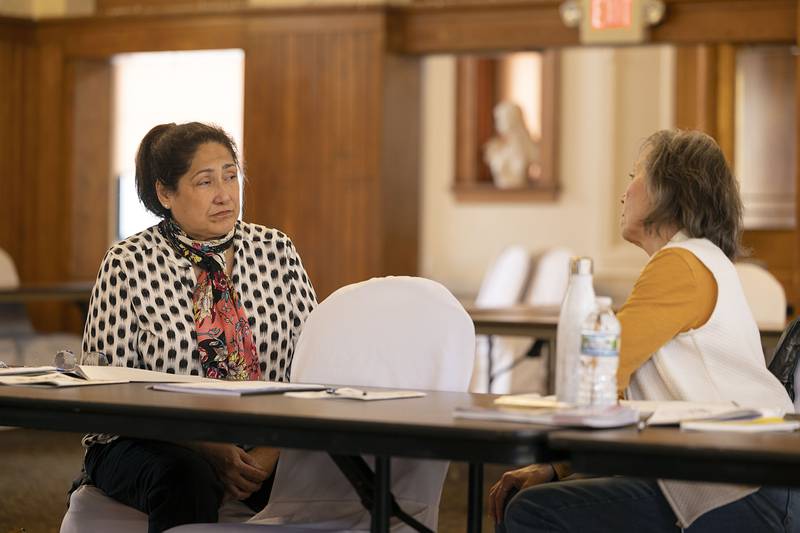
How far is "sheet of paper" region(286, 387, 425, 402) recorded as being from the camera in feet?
7.22

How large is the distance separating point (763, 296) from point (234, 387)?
3.37 m

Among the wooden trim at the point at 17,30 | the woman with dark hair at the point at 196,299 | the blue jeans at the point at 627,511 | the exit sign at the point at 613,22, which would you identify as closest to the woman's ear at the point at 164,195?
the woman with dark hair at the point at 196,299

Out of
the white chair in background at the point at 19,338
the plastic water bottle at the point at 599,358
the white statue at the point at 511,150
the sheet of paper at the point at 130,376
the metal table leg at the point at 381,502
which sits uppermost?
the white statue at the point at 511,150

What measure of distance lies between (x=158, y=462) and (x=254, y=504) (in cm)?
24

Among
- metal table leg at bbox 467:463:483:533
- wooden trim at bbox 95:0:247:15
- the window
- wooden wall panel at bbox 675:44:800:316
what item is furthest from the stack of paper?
the window

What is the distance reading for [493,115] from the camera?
36.3 feet

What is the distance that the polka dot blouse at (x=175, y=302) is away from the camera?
2916 millimetres

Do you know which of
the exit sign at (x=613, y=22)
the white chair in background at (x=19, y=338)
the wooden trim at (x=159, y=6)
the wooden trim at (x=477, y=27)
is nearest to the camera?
the white chair in background at (x=19, y=338)

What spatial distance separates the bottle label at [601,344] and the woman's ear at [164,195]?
1.46m

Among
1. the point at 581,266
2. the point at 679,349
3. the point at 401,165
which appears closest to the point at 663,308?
the point at 679,349

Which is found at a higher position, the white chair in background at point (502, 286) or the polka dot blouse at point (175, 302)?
the polka dot blouse at point (175, 302)

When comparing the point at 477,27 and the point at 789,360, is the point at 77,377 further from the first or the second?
the point at 477,27

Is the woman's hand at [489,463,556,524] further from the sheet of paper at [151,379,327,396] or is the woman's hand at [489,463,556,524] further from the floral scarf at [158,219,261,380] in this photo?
the floral scarf at [158,219,261,380]

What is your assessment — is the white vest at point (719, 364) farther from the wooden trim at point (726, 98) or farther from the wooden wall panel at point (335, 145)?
the wooden trim at point (726, 98)
